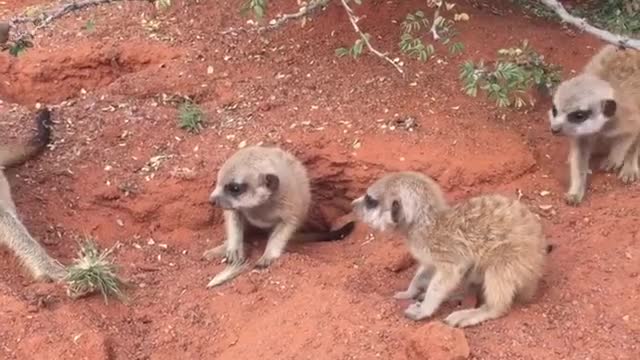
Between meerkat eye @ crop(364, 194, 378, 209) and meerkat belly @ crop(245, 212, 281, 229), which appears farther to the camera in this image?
meerkat belly @ crop(245, 212, 281, 229)

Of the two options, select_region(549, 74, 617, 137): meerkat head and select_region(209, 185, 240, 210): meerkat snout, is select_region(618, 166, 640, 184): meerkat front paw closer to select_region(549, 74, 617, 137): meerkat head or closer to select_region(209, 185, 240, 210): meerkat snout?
select_region(549, 74, 617, 137): meerkat head

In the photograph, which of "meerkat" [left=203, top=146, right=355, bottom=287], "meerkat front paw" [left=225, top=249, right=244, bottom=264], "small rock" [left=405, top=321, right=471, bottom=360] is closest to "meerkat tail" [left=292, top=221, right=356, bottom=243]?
"meerkat" [left=203, top=146, right=355, bottom=287]

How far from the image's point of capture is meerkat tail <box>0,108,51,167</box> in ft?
20.3

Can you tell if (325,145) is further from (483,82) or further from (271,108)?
(483,82)

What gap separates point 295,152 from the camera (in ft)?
19.9

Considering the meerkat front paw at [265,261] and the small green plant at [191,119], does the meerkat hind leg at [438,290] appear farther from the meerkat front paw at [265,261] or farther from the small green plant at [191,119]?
the small green plant at [191,119]

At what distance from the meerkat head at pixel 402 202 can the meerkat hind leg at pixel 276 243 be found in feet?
2.36

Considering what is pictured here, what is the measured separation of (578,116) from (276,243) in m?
1.90

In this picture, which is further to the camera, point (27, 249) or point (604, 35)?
point (27, 249)

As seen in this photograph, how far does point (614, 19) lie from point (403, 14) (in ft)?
5.14

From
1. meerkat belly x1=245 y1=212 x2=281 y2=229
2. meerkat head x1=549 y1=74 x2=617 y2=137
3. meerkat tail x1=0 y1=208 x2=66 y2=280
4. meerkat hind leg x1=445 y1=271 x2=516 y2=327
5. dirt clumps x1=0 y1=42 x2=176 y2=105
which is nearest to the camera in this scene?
meerkat hind leg x1=445 y1=271 x2=516 y2=327

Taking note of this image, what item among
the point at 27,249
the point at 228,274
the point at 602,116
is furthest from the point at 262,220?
the point at 602,116

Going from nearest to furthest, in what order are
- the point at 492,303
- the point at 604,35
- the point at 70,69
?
the point at 492,303 → the point at 604,35 → the point at 70,69

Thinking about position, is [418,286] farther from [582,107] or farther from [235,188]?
[582,107]
